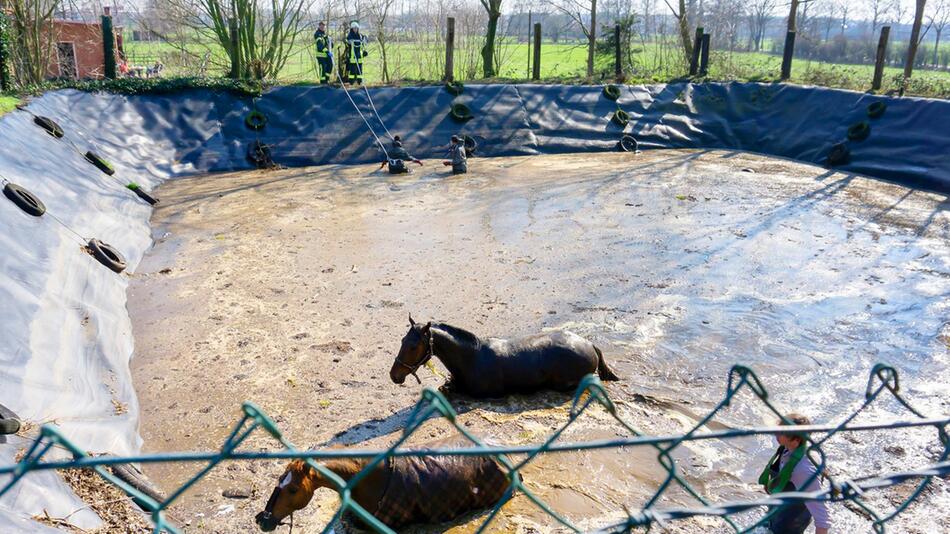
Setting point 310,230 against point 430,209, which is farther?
point 430,209

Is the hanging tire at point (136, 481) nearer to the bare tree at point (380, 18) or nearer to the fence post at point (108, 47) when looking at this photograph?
the fence post at point (108, 47)

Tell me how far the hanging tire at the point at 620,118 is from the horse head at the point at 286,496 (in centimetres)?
1540

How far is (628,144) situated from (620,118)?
0.91 meters

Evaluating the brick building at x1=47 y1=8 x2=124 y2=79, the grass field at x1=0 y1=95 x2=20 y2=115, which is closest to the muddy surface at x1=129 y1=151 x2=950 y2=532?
the grass field at x1=0 y1=95 x2=20 y2=115

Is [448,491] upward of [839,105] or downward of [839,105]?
downward

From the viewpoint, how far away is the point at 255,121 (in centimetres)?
1608

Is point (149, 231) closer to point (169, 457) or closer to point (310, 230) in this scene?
point (310, 230)

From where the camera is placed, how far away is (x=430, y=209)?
488 inches

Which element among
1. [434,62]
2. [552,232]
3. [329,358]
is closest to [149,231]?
[329,358]

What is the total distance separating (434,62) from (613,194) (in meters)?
12.3

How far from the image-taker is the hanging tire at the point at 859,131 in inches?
599

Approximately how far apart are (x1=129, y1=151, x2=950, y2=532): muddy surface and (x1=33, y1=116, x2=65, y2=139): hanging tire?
207cm

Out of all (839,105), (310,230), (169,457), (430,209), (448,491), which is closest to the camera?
(169,457)

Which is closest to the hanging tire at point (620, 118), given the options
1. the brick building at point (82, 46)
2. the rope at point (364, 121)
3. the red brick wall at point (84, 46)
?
the rope at point (364, 121)
